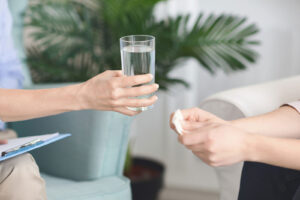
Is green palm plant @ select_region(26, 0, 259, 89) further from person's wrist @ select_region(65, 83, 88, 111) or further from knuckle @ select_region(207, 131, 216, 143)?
knuckle @ select_region(207, 131, 216, 143)

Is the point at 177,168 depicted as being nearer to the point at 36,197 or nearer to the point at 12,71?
the point at 12,71

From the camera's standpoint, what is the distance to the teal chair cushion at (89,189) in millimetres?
1284

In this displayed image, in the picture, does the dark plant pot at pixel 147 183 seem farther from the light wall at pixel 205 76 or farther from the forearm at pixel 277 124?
the forearm at pixel 277 124

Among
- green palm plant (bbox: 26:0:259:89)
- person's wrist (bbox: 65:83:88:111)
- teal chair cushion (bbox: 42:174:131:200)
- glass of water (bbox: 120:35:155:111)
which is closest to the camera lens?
glass of water (bbox: 120:35:155:111)

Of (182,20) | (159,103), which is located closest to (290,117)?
(182,20)

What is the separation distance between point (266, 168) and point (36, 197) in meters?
0.59

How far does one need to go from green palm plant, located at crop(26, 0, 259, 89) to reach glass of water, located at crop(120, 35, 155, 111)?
788 millimetres

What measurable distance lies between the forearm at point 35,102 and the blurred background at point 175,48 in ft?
2.51

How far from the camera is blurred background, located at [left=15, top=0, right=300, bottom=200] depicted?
1.81 metres

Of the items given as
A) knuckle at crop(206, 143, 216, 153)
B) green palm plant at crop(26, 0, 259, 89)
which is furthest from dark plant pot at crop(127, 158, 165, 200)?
knuckle at crop(206, 143, 216, 153)

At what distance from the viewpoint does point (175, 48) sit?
5.91 feet

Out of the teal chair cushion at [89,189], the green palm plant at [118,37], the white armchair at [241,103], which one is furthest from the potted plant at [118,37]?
the teal chair cushion at [89,189]

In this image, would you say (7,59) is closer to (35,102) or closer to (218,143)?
(35,102)

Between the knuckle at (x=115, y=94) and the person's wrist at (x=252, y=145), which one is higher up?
the knuckle at (x=115, y=94)
